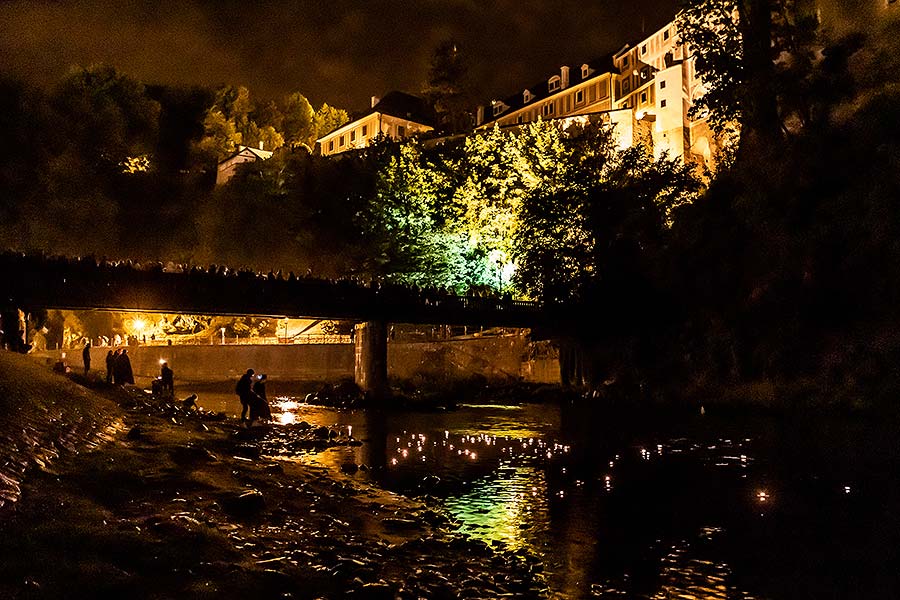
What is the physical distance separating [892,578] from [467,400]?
3767 centimetres

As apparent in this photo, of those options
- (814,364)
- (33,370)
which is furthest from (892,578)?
(814,364)

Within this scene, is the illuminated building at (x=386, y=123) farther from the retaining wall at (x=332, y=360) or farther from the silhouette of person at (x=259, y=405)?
the silhouette of person at (x=259, y=405)

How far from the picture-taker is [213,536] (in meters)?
8.67

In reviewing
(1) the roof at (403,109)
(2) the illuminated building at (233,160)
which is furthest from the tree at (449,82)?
(2) the illuminated building at (233,160)

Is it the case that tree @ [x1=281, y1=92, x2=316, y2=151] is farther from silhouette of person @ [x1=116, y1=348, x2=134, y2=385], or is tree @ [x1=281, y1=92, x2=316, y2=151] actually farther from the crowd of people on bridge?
silhouette of person @ [x1=116, y1=348, x2=134, y2=385]

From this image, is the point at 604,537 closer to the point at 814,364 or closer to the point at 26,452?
the point at 26,452

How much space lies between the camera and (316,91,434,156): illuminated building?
109 m

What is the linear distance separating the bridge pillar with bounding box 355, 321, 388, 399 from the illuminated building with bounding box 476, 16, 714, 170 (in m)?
41.8

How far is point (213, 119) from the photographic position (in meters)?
116

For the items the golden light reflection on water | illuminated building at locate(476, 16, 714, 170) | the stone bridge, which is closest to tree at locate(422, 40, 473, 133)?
illuminated building at locate(476, 16, 714, 170)

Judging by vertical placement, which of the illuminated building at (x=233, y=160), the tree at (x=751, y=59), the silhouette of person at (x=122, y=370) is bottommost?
the silhouette of person at (x=122, y=370)

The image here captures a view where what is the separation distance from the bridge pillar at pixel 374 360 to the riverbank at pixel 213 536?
2869cm

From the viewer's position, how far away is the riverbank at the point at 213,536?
693 centimetres

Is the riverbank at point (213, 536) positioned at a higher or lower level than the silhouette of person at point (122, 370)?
lower
